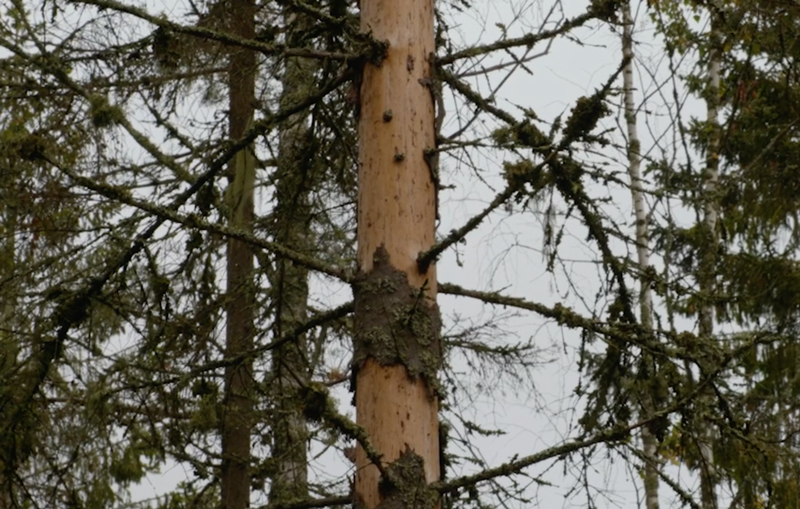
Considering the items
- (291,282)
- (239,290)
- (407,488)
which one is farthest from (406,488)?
(291,282)

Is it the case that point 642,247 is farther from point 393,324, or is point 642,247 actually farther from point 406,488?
point 406,488

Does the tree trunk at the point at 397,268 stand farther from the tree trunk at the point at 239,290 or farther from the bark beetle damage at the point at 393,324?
the tree trunk at the point at 239,290

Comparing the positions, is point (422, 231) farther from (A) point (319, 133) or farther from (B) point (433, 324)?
(A) point (319, 133)

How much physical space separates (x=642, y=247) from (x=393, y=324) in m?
Result: 1.77

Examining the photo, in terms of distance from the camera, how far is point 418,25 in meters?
5.55

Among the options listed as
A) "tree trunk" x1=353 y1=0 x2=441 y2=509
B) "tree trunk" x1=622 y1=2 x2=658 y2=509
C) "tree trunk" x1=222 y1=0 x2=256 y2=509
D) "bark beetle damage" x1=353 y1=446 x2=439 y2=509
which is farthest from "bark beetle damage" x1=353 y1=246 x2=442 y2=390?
"tree trunk" x1=222 y1=0 x2=256 y2=509

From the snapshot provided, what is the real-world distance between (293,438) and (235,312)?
0.90 m

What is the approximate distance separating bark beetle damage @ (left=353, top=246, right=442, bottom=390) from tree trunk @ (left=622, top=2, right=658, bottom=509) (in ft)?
2.85

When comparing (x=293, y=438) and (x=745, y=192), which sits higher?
(x=745, y=192)

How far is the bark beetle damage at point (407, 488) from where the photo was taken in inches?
185

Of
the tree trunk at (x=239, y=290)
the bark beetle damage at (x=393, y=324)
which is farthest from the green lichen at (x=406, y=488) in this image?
the tree trunk at (x=239, y=290)

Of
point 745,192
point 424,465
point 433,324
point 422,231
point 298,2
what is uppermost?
point 745,192

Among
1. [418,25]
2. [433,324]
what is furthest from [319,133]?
[433,324]

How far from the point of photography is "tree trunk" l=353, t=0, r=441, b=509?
4844 millimetres
